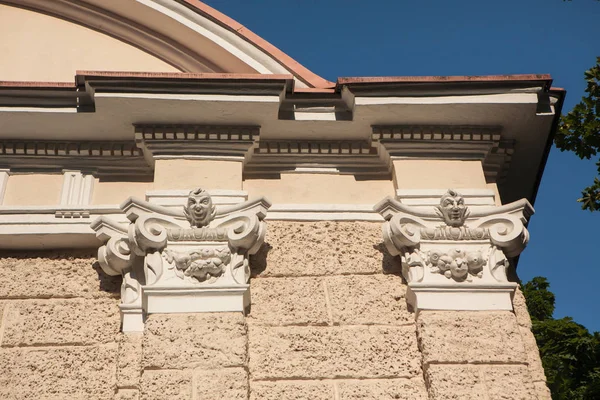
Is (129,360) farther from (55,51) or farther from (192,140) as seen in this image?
(55,51)

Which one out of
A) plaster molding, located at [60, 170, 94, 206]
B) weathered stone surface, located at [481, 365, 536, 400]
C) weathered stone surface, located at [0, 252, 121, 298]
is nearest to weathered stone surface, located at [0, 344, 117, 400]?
weathered stone surface, located at [0, 252, 121, 298]

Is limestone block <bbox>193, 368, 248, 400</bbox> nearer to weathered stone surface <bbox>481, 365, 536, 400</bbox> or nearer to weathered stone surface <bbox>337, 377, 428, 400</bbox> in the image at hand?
weathered stone surface <bbox>337, 377, 428, 400</bbox>

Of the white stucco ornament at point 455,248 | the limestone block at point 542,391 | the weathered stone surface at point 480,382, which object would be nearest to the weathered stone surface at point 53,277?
the white stucco ornament at point 455,248

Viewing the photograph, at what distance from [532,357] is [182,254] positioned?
2231mm

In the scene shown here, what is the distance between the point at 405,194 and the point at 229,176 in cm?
121

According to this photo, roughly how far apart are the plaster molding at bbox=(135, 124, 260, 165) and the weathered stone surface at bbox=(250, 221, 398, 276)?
63 cm

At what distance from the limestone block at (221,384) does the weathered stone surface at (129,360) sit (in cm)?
44

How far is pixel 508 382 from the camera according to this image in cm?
469

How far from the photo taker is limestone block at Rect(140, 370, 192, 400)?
4.59 meters

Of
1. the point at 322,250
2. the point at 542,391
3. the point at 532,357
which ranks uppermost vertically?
the point at 322,250

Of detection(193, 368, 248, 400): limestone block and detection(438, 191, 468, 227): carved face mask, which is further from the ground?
detection(438, 191, 468, 227): carved face mask

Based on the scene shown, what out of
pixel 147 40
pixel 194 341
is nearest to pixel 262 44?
pixel 147 40

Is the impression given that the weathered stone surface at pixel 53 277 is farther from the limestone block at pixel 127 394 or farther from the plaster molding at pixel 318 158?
the plaster molding at pixel 318 158

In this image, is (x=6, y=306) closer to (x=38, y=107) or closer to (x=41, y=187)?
(x=41, y=187)
